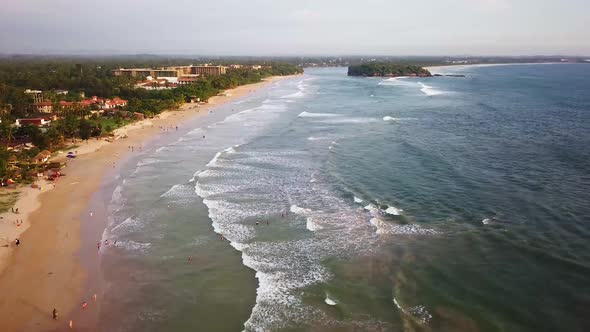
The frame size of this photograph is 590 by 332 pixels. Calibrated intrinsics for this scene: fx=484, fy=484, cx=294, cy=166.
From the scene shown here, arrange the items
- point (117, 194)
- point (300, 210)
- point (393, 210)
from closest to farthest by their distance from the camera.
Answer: point (393, 210)
point (300, 210)
point (117, 194)

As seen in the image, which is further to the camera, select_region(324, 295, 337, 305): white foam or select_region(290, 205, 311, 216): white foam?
select_region(290, 205, 311, 216): white foam

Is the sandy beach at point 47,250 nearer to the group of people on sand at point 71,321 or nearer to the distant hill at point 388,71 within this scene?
the group of people on sand at point 71,321

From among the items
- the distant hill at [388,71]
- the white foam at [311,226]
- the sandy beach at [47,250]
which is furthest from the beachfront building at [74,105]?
the distant hill at [388,71]

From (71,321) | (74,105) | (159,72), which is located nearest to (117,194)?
(71,321)

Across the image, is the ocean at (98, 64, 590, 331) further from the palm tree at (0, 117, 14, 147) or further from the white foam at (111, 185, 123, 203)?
the palm tree at (0, 117, 14, 147)

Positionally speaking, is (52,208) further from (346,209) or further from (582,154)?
(582,154)

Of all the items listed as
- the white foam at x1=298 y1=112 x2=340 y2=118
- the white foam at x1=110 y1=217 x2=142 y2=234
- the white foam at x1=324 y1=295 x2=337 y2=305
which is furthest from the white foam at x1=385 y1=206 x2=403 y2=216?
the white foam at x1=298 y1=112 x2=340 y2=118

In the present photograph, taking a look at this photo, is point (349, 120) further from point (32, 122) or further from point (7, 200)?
point (7, 200)
